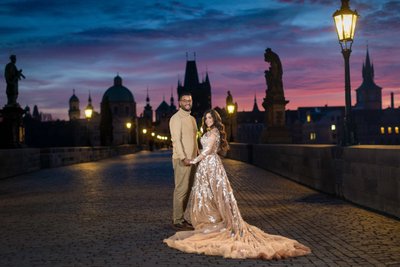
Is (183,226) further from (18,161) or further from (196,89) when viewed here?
(196,89)

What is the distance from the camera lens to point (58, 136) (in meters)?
143

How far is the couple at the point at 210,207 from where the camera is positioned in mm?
6906

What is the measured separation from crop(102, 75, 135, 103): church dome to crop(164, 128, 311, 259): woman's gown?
172 m

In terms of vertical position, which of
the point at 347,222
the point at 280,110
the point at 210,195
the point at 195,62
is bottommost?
the point at 347,222

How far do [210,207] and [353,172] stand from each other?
185 inches

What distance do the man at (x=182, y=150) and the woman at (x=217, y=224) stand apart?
36 centimetres

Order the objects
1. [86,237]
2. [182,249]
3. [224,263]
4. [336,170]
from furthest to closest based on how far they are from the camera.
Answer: [336,170] → [86,237] → [182,249] → [224,263]

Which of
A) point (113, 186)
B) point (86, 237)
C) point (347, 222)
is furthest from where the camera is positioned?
point (113, 186)

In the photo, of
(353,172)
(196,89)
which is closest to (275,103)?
(353,172)

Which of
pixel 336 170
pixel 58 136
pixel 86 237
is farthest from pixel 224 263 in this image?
pixel 58 136

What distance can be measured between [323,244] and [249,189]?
8.08m

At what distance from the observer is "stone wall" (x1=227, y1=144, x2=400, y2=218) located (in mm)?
9805

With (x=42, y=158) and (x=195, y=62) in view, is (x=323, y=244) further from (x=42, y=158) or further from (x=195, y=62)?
(x=195, y=62)

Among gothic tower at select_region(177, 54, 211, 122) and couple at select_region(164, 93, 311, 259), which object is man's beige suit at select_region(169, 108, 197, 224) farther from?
gothic tower at select_region(177, 54, 211, 122)
